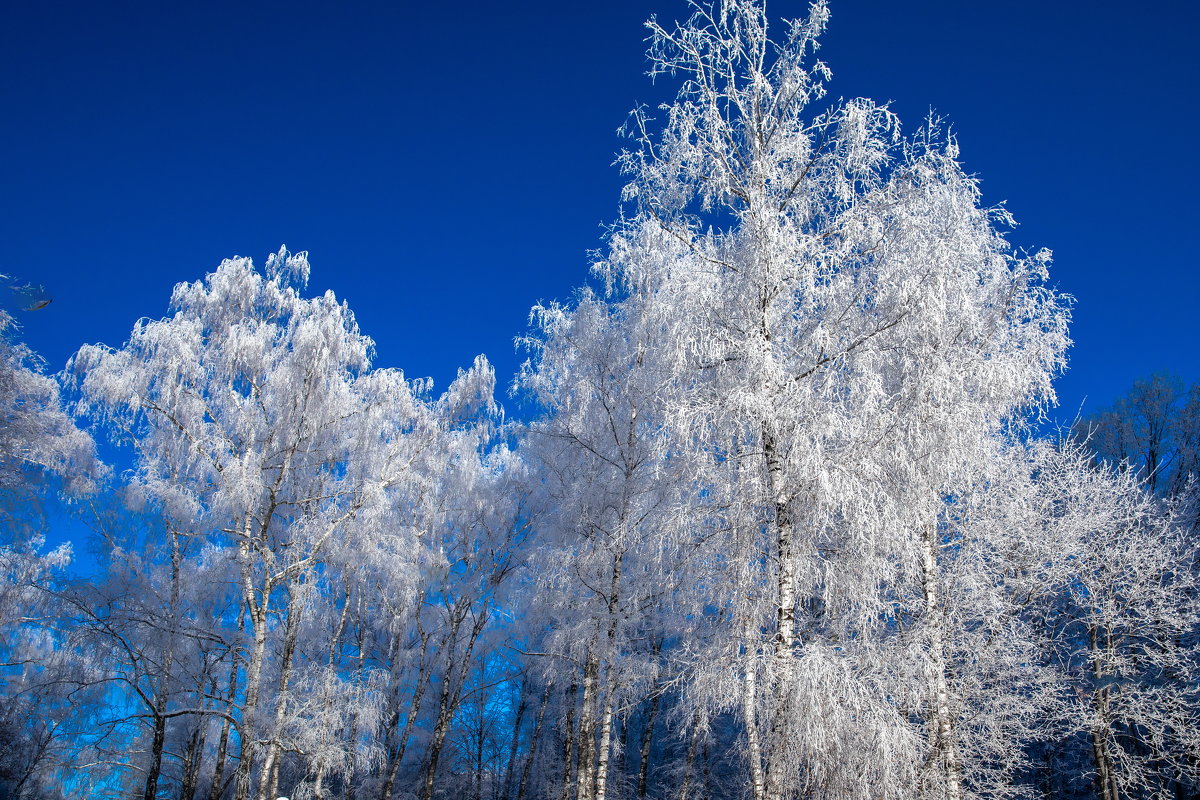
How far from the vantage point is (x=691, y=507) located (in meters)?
6.62

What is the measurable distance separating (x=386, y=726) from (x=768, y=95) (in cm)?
1737

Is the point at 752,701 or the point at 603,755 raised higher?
the point at 752,701

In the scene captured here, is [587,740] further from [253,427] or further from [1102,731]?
[1102,731]

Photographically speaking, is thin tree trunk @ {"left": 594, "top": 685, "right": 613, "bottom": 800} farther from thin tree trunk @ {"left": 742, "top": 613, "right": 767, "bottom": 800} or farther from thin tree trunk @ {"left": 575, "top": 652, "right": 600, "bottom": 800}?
thin tree trunk @ {"left": 742, "top": 613, "right": 767, "bottom": 800}

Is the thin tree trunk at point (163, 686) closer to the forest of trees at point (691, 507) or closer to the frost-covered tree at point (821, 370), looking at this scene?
the forest of trees at point (691, 507)

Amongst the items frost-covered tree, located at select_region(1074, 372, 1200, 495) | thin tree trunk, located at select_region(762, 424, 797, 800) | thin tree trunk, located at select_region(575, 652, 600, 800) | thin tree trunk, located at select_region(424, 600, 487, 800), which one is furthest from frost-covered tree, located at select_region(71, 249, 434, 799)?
frost-covered tree, located at select_region(1074, 372, 1200, 495)

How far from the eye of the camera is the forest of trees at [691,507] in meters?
6.47

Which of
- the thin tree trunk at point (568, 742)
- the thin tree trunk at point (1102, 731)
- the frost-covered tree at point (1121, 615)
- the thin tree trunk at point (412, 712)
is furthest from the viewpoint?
the thin tree trunk at point (412, 712)

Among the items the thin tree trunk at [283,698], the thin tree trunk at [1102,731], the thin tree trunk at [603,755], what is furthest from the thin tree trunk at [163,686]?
the thin tree trunk at [1102,731]

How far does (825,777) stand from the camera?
5945 mm

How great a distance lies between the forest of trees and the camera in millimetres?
6473

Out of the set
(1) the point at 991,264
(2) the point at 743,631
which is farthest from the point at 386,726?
(1) the point at 991,264

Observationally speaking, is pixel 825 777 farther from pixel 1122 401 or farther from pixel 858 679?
pixel 1122 401

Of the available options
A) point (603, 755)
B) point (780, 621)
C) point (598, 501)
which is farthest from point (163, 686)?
point (780, 621)
